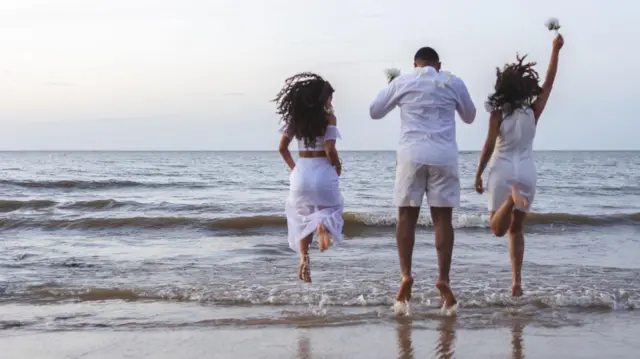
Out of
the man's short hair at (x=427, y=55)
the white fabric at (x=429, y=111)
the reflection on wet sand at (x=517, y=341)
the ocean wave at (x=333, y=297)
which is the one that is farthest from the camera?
the ocean wave at (x=333, y=297)

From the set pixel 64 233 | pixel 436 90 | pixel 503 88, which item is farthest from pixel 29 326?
pixel 64 233

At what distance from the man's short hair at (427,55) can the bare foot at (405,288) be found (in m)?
1.63

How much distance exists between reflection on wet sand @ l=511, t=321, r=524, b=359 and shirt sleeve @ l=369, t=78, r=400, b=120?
1804mm

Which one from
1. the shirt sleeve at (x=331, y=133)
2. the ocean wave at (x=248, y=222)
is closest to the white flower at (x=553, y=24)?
the shirt sleeve at (x=331, y=133)

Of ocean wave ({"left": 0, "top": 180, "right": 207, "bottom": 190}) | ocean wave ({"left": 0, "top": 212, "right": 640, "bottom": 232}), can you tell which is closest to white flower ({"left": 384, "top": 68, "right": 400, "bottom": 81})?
ocean wave ({"left": 0, "top": 212, "right": 640, "bottom": 232})

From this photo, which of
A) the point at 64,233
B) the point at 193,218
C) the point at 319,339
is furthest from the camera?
the point at 193,218

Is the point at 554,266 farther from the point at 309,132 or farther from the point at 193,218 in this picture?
the point at 193,218

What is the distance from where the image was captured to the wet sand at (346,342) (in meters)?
4.64

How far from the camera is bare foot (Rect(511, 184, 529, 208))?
5750mm

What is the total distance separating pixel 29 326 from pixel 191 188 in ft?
65.1

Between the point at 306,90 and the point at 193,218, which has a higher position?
the point at 306,90

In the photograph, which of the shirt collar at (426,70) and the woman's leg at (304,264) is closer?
the shirt collar at (426,70)

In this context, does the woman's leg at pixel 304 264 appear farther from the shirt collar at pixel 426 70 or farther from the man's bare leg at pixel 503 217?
the shirt collar at pixel 426 70

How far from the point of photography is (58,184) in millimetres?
25938
